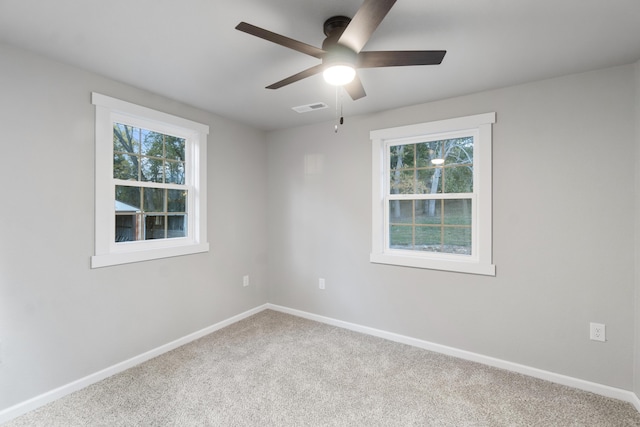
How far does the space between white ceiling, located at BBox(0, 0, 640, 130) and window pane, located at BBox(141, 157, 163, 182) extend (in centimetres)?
66

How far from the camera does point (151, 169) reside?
115 inches

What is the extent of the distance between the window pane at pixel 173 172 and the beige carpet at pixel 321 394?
1.68 meters

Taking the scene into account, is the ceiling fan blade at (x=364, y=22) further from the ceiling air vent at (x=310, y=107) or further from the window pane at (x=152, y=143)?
the window pane at (x=152, y=143)

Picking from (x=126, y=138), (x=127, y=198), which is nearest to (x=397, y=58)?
(x=126, y=138)

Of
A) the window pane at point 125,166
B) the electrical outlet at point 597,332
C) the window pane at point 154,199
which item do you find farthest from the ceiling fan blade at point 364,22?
the electrical outlet at point 597,332

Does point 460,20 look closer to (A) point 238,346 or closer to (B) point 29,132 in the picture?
(B) point 29,132

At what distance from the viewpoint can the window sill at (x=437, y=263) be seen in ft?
8.95

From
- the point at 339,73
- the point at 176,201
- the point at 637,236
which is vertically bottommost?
the point at 637,236

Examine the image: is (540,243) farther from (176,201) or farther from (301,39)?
(176,201)

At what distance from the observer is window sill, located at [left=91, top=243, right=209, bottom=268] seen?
8.04ft

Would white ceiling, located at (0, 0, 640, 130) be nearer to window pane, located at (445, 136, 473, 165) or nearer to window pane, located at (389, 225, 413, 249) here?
window pane, located at (445, 136, 473, 165)

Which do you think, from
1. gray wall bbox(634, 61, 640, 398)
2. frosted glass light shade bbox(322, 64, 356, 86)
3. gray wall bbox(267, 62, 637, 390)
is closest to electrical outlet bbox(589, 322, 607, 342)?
gray wall bbox(267, 62, 637, 390)

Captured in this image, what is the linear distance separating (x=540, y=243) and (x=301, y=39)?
7.93ft

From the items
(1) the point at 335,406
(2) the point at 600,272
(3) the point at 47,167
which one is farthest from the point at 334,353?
(3) the point at 47,167
